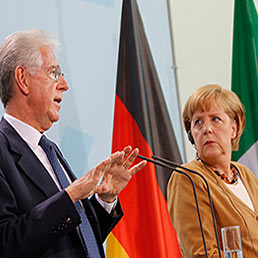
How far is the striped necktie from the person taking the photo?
1.76m

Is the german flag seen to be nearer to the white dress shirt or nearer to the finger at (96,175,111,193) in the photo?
the finger at (96,175,111,193)

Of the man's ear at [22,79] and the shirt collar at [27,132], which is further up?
the man's ear at [22,79]

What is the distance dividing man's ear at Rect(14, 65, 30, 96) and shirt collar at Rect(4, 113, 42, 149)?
12cm

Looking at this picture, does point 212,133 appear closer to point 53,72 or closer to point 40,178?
point 53,72

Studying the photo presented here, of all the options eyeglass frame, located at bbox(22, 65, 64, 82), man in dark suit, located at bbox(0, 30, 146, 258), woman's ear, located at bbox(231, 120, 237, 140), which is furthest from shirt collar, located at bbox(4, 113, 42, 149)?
woman's ear, located at bbox(231, 120, 237, 140)

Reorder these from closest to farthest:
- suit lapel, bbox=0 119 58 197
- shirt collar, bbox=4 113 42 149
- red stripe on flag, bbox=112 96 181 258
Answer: suit lapel, bbox=0 119 58 197 → shirt collar, bbox=4 113 42 149 → red stripe on flag, bbox=112 96 181 258

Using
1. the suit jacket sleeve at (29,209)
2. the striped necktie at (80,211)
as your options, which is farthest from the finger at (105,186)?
the suit jacket sleeve at (29,209)

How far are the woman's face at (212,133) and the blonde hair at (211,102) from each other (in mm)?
25

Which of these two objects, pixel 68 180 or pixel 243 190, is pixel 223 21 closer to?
pixel 243 190

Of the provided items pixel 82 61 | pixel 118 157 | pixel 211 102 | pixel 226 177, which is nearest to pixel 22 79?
pixel 118 157

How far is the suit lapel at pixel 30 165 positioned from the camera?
169 centimetres

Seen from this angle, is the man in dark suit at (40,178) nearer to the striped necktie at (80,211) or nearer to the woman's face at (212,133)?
the striped necktie at (80,211)

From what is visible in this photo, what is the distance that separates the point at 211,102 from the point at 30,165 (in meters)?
1.34

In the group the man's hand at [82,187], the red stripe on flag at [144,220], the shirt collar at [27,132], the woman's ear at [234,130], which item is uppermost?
the shirt collar at [27,132]
